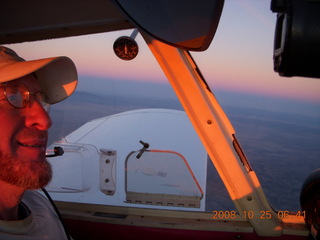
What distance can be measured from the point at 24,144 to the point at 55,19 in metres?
0.88

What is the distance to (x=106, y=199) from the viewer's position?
1959mm

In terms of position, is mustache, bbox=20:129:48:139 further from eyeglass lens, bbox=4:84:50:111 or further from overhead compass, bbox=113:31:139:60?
overhead compass, bbox=113:31:139:60

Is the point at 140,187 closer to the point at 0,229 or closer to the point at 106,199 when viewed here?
the point at 106,199

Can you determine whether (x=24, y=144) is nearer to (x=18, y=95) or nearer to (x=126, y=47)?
(x=18, y=95)

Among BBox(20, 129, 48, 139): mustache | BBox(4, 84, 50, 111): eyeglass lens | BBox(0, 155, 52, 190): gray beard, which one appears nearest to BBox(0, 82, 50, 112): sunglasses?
BBox(4, 84, 50, 111): eyeglass lens

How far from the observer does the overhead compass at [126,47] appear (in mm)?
1584

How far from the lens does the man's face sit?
3.52 ft

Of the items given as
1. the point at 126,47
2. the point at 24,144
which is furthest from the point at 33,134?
the point at 126,47

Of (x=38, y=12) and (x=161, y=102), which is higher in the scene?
(x=38, y=12)

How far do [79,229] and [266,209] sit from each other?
1.31 metres

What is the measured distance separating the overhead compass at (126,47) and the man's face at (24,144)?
59 centimetres

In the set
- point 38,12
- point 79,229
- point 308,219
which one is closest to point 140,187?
point 79,229
